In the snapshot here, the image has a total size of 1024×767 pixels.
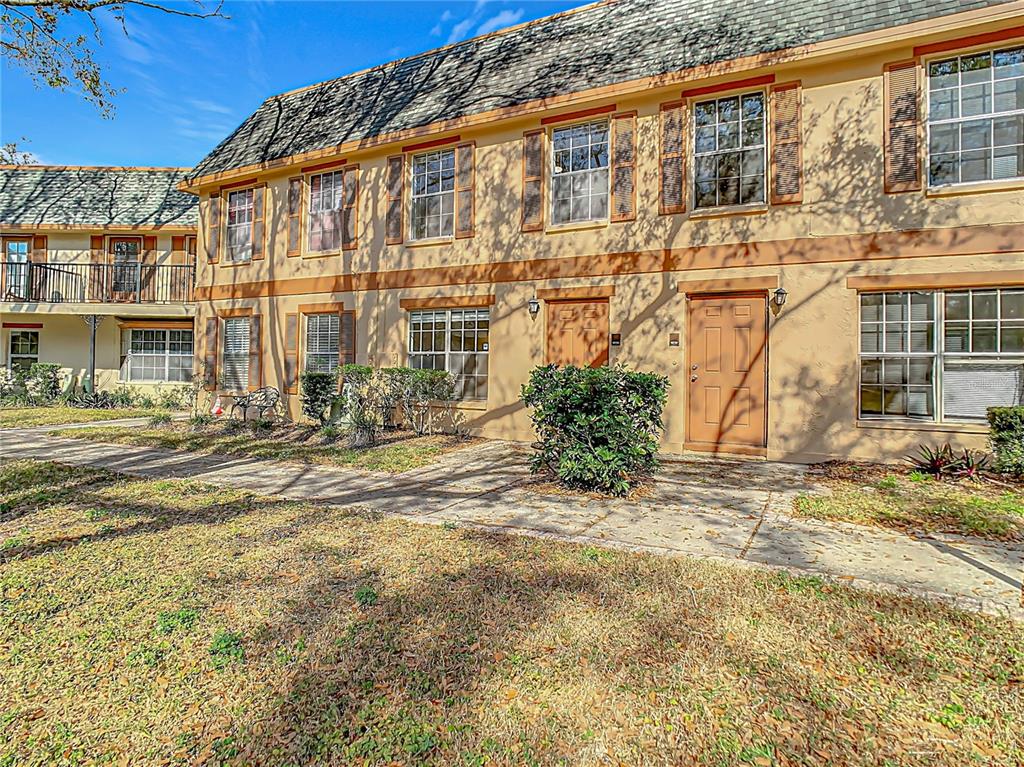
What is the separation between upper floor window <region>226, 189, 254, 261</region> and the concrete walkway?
20.6ft

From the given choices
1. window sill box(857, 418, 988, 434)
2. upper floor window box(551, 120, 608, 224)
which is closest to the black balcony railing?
upper floor window box(551, 120, 608, 224)

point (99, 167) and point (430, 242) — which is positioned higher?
point (99, 167)

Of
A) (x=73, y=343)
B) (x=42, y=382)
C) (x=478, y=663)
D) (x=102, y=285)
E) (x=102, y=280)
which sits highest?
(x=102, y=280)

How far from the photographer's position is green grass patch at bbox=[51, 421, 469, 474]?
27.5ft

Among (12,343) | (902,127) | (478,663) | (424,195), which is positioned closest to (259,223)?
(424,195)

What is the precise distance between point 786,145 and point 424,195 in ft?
22.1

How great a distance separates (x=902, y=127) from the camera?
25.1 ft

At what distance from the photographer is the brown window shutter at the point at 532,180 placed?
10.1m

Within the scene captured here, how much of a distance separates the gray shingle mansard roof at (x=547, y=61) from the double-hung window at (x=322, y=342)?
12.4 feet

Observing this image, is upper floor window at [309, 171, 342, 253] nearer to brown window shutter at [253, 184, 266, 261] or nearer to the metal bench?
brown window shutter at [253, 184, 266, 261]

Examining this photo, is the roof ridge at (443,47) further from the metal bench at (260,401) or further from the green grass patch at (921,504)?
the green grass patch at (921,504)

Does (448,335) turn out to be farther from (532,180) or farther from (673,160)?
(673,160)

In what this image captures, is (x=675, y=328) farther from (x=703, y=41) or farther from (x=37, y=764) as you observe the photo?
(x=37, y=764)

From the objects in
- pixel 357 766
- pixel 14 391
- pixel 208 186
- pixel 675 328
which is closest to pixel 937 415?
pixel 675 328
